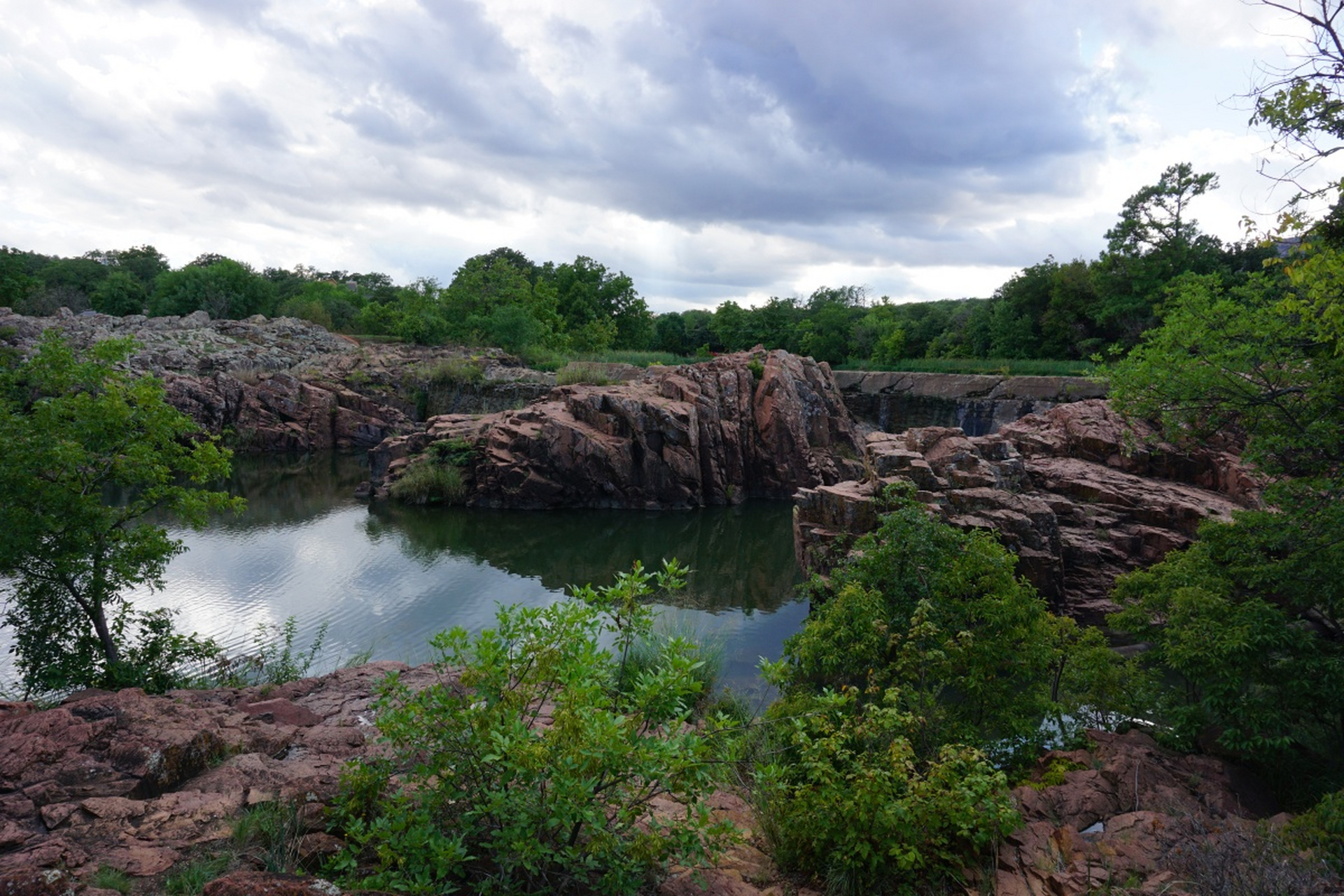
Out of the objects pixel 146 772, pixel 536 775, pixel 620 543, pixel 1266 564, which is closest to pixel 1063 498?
pixel 1266 564

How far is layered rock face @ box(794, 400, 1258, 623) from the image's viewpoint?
44.1ft

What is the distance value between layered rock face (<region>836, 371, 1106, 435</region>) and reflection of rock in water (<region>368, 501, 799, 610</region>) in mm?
11779

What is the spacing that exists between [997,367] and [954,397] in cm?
392

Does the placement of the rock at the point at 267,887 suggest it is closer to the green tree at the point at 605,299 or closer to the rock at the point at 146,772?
the rock at the point at 146,772

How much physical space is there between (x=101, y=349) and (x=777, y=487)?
73.0ft

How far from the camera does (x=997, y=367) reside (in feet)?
116

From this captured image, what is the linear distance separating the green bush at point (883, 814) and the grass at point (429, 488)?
20.2m

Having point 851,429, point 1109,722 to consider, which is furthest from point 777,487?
point 1109,722

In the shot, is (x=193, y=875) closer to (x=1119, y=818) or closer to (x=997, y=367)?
(x=1119, y=818)

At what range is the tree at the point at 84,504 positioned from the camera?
6676 millimetres

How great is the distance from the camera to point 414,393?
126ft

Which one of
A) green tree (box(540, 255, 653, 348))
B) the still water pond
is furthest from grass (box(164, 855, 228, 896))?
green tree (box(540, 255, 653, 348))

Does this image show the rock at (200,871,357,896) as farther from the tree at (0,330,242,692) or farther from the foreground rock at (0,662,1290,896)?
the tree at (0,330,242,692)

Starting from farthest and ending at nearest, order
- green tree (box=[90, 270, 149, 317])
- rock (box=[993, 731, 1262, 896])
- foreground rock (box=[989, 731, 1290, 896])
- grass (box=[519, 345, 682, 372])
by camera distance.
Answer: green tree (box=[90, 270, 149, 317]) → grass (box=[519, 345, 682, 372]) → rock (box=[993, 731, 1262, 896]) → foreground rock (box=[989, 731, 1290, 896])
